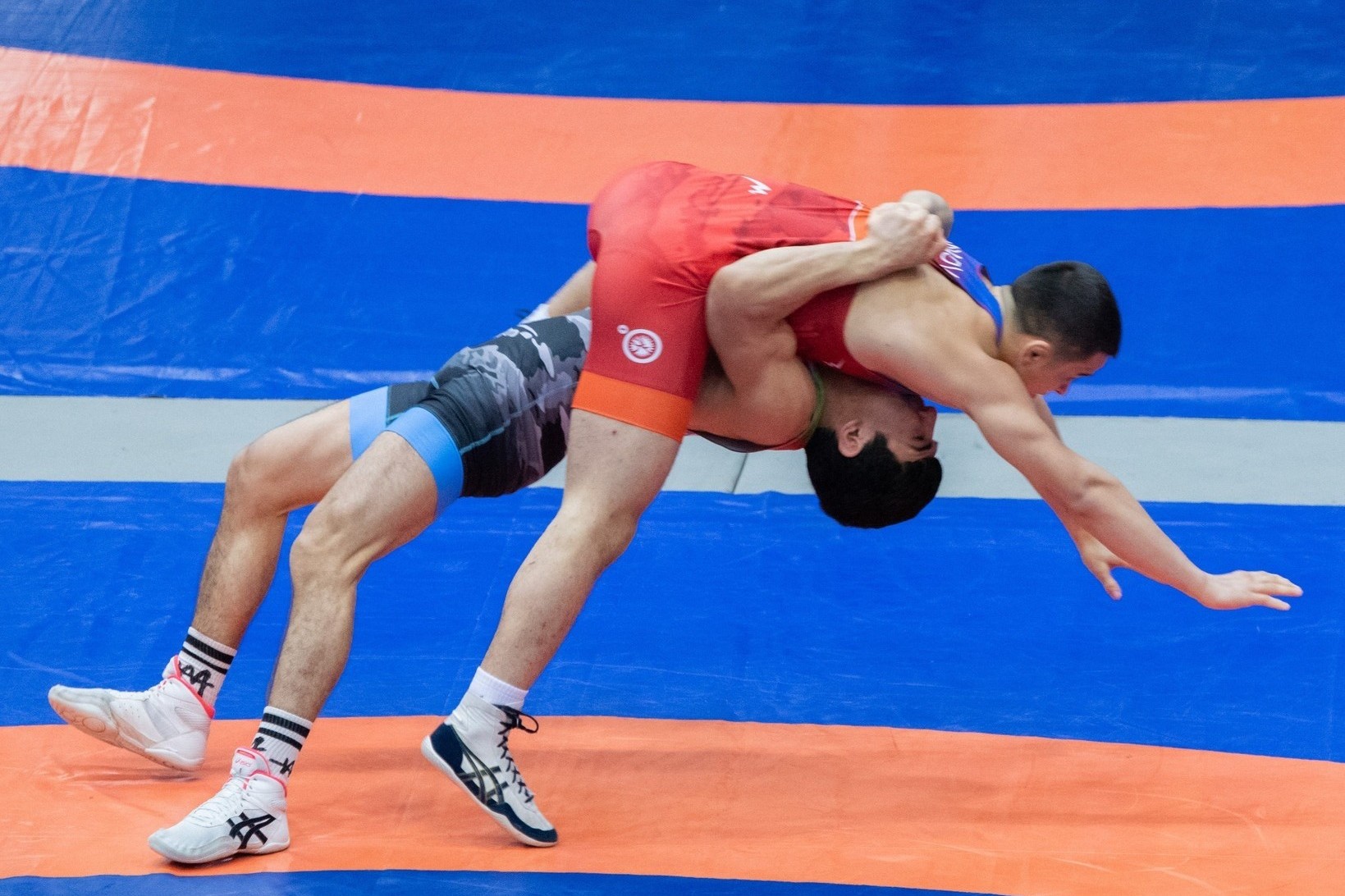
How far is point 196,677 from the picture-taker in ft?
9.44

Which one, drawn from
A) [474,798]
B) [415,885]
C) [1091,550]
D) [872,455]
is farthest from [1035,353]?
[415,885]

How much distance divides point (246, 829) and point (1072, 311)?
1583mm

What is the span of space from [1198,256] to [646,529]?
2.09m

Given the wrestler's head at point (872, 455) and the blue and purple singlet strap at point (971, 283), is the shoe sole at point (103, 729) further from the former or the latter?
the blue and purple singlet strap at point (971, 283)

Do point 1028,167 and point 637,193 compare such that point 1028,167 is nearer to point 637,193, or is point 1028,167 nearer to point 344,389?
point 344,389

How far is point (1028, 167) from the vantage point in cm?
521

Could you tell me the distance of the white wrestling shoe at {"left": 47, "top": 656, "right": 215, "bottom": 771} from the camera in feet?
9.14

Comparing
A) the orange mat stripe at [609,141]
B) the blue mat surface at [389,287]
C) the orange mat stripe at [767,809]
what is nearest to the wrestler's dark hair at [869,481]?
the orange mat stripe at [767,809]

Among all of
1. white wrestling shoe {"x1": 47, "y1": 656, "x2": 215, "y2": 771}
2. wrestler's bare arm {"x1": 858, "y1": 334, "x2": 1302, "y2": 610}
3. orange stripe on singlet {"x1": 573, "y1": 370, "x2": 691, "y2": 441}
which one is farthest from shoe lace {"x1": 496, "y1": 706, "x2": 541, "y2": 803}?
wrestler's bare arm {"x1": 858, "y1": 334, "x2": 1302, "y2": 610}

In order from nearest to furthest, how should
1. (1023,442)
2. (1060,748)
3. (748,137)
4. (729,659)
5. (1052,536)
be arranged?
(1023,442) < (1060,748) < (729,659) < (1052,536) < (748,137)

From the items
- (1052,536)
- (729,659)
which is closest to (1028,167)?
(1052,536)

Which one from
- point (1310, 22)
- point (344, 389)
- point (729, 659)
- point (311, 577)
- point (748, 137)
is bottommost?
point (311, 577)

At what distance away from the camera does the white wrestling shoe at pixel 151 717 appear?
9.14 feet

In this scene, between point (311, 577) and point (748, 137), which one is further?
point (748, 137)
